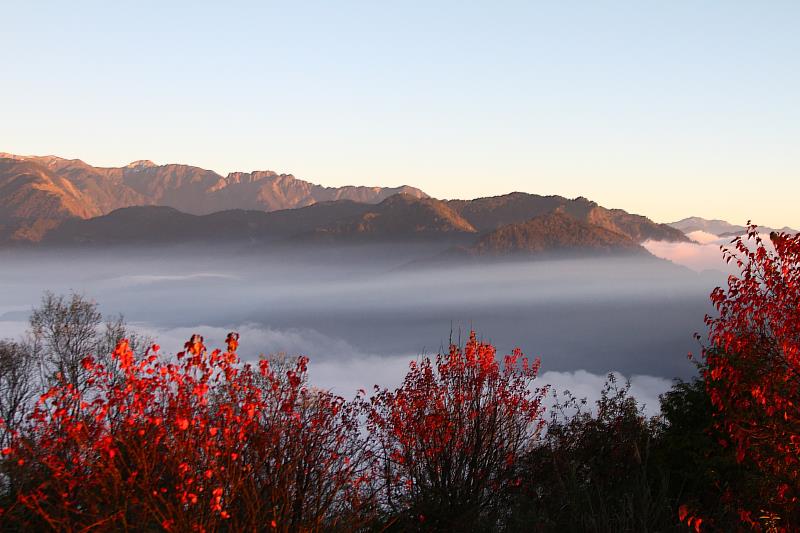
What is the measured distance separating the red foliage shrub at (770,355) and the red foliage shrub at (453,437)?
23.8 feet

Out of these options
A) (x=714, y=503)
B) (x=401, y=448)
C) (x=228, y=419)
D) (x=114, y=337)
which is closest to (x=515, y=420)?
(x=401, y=448)

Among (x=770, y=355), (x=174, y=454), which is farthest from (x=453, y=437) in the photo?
(x=174, y=454)

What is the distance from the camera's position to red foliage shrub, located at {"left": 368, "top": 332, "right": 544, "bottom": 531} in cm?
2209

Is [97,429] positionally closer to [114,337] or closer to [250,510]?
[250,510]

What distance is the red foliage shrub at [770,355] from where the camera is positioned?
19.2 m

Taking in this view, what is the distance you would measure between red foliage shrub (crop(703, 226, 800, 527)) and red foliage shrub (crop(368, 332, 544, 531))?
7255 millimetres

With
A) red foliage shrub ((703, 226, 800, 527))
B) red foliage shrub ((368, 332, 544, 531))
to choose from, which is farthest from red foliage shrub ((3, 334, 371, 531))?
red foliage shrub ((703, 226, 800, 527))

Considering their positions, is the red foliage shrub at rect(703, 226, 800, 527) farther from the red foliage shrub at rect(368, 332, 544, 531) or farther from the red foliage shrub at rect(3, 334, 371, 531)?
the red foliage shrub at rect(3, 334, 371, 531)

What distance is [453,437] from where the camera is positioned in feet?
74.4

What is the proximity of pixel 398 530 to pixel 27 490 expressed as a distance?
10519 millimetres

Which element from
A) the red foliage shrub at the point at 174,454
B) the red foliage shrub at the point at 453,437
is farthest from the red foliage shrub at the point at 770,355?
the red foliage shrub at the point at 174,454

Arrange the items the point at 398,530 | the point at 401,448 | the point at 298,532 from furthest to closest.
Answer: the point at 401,448 → the point at 398,530 → the point at 298,532

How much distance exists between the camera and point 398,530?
21156 millimetres

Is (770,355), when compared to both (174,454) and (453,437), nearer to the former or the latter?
(453,437)
